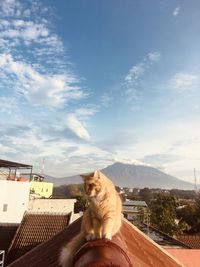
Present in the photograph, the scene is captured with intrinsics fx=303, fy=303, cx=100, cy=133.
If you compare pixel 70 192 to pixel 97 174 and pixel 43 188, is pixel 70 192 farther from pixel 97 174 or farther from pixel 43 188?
pixel 97 174

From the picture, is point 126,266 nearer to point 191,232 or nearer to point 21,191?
point 21,191

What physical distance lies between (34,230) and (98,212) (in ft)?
48.4

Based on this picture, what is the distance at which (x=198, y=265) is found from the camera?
11.4 metres

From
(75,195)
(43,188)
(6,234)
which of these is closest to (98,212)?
(6,234)

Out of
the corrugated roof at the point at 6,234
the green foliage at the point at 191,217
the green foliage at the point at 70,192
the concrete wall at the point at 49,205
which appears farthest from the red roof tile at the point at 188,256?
the green foliage at the point at 70,192

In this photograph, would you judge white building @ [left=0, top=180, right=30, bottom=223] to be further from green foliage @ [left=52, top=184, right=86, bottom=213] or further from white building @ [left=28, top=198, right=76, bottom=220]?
green foliage @ [left=52, top=184, right=86, bottom=213]

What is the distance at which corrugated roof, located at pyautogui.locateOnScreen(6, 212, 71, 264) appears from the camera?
14656mm

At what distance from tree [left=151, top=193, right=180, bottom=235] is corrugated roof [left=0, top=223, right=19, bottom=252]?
1866 centimetres

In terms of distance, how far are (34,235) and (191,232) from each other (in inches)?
1177

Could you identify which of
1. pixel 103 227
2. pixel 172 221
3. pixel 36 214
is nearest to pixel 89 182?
pixel 103 227

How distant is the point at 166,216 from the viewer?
1321 inches

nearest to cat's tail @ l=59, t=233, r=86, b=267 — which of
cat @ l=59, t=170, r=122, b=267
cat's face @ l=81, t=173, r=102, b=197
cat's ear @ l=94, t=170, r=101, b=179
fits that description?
cat @ l=59, t=170, r=122, b=267

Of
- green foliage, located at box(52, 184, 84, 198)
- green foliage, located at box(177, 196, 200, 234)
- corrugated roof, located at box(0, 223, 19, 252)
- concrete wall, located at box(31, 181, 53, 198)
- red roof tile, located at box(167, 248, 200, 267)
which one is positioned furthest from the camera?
green foliage, located at box(52, 184, 84, 198)

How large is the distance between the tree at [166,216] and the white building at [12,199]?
16.2 metres
